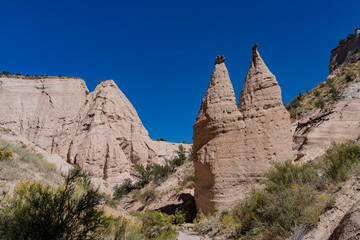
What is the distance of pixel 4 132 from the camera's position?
42.9 feet

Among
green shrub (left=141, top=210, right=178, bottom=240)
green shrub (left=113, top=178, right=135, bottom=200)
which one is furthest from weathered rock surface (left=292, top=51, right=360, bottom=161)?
green shrub (left=113, top=178, right=135, bottom=200)

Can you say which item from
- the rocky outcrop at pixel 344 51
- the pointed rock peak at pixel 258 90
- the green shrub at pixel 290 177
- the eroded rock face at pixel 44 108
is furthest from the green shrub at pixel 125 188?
the rocky outcrop at pixel 344 51

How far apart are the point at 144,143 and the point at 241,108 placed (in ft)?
70.8

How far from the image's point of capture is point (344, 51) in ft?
123

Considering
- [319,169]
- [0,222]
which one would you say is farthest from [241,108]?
[0,222]

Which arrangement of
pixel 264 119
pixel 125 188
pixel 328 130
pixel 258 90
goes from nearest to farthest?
pixel 264 119
pixel 258 90
pixel 328 130
pixel 125 188

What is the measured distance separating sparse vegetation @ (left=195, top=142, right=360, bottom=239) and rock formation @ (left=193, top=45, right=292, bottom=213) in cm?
186

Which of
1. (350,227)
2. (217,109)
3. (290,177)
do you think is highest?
(217,109)

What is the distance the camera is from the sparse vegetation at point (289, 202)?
12.8ft

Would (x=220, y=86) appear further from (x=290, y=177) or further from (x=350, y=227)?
(x=350, y=227)

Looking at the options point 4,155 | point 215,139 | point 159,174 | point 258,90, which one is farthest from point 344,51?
point 4,155

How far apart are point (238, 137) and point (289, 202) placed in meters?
4.94

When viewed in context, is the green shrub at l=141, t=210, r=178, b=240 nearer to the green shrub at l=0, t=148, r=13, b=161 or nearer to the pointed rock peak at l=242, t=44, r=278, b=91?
the green shrub at l=0, t=148, r=13, b=161

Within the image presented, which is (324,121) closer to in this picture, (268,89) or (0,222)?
(268,89)
